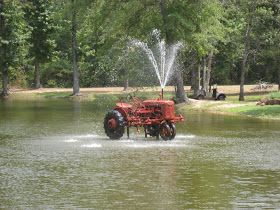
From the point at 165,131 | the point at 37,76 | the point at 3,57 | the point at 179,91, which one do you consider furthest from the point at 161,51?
the point at 37,76

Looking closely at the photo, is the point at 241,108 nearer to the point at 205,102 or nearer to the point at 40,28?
the point at 205,102

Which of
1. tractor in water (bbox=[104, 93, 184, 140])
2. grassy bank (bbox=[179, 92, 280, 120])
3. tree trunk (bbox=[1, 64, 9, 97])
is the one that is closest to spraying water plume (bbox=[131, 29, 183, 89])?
grassy bank (bbox=[179, 92, 280, 120])

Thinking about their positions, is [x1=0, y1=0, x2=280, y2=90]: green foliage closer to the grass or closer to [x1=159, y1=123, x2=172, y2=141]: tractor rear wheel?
the grass

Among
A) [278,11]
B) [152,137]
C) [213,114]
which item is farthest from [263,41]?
[152,137]

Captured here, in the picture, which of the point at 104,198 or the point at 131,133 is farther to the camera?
the point at 131,133

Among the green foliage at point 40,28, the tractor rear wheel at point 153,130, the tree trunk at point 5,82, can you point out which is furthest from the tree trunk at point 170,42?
the green foliage at point 40,28

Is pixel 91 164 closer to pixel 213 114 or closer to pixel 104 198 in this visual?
pixel 104 198

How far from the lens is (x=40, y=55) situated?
79062 mm

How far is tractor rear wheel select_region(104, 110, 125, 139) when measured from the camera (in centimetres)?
2661

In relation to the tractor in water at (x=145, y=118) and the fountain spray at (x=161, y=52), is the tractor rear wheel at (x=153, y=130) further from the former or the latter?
the fountain spray at (x=161, y=52)

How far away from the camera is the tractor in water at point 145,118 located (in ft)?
86.0

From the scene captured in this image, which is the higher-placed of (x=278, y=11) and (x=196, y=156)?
(x=278, y=11)

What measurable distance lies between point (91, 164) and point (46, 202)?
5439mm

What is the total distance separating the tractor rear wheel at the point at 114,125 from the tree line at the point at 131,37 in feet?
74.7
